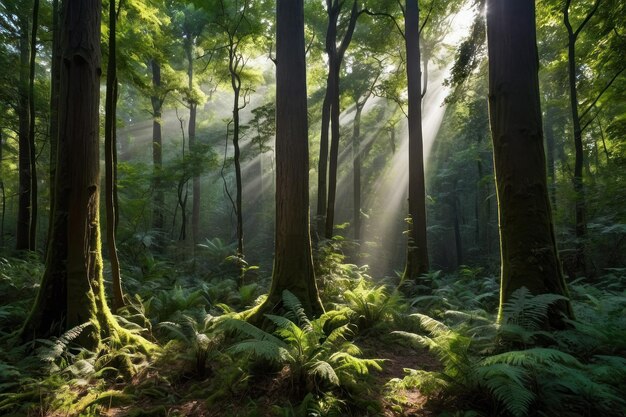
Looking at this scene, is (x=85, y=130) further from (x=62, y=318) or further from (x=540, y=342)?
(x=540, y=342)

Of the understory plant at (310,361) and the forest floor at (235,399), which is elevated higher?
the understory plant at (310,361)

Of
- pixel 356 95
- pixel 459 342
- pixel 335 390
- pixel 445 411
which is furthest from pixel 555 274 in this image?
pixel 356 95

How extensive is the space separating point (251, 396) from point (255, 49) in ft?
40.0

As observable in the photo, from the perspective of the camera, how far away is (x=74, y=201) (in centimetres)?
473

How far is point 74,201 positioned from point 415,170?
320 inches

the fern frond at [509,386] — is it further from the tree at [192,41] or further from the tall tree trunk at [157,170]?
the tree at [192,41]

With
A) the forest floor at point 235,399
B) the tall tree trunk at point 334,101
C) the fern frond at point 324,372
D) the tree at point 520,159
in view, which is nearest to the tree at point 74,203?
the forest floor at point 235,399

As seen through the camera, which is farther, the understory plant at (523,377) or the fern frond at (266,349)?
the fern frond at (266,349)

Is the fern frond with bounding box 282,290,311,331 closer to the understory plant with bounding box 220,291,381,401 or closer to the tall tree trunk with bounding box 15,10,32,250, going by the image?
the understory plant with bounding box 220,291,381,401

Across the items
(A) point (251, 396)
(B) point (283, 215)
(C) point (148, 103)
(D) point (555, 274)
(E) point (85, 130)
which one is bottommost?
(A) point (251, 396)

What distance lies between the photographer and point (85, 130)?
4.84 m

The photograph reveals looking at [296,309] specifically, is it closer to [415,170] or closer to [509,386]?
[509,386]

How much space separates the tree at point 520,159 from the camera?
4277 millimetres

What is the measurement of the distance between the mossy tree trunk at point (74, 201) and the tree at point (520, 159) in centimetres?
553
